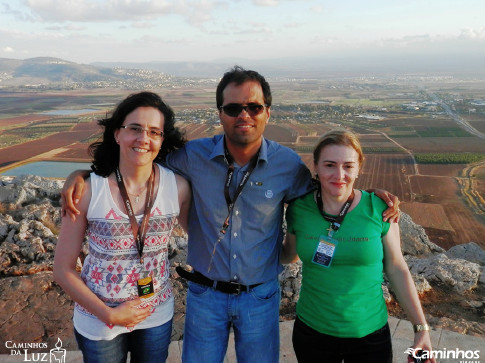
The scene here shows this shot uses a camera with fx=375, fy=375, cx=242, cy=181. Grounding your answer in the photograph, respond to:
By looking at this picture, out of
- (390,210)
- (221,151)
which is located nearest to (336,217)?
(390,210)

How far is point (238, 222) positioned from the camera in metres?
2.57

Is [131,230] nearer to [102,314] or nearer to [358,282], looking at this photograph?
[102,314]

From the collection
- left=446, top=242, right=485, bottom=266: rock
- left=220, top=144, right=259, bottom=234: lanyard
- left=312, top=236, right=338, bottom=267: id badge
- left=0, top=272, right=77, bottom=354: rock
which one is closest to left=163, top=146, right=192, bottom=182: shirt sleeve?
left=220, top=144, right=259, bottom=234: lanyard

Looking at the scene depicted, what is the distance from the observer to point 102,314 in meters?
2.20

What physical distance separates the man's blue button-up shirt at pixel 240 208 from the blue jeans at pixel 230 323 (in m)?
0.13

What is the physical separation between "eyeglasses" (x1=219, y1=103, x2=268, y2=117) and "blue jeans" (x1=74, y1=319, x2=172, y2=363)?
4.87 feet

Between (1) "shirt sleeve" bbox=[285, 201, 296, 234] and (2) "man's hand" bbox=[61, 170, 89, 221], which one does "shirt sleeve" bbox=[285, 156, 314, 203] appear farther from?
(2) "man's hand" bbox=[61, 170, 89, 221]

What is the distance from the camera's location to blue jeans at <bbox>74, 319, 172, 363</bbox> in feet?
7.53

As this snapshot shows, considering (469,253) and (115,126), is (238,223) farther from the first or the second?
(469,253)

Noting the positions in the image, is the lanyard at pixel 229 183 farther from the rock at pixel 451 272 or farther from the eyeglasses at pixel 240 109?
the rock at pixel 451 272

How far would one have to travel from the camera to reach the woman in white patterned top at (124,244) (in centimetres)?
222

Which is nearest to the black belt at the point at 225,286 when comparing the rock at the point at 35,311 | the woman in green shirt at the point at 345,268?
the woman in green shirt at the point at 345,268

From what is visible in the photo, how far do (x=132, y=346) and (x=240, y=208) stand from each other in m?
1.14

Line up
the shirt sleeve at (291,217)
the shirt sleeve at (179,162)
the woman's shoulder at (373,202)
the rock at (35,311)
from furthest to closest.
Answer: the rock at (35,311) < the shirt sleeve at (179,162) < the shirt sleeve at (291,217) < the woman's shoulder at (373,202)
